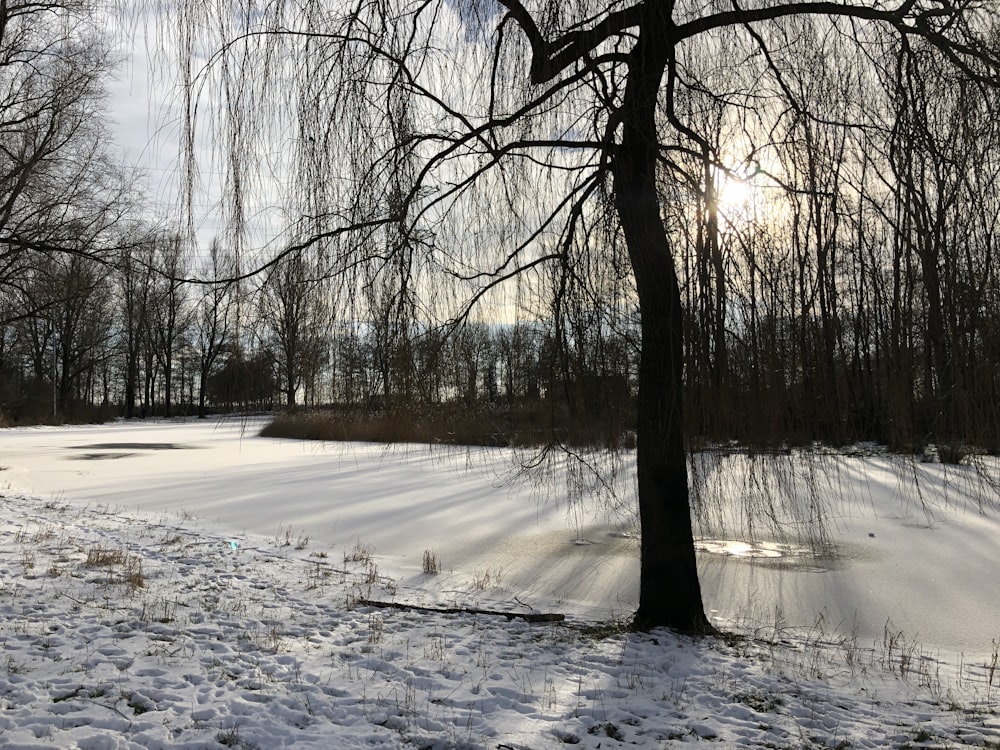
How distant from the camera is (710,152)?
11.5 feet

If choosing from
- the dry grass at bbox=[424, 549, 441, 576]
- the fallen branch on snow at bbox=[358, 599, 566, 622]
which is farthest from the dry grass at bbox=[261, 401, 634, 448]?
the dry grass at bbox=[424, 549, 441, 576]

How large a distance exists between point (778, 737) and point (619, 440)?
1652 millimetres

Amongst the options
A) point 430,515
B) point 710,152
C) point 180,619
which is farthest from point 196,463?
point 710,152

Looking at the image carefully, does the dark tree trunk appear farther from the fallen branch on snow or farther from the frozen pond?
the fallen branch on snow

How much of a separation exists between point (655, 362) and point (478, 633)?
6.51 feet

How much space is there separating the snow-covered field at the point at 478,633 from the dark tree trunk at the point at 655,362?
0.25 metres

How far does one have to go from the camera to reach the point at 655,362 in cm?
383

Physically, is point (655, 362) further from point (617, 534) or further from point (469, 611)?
point (617, 534)

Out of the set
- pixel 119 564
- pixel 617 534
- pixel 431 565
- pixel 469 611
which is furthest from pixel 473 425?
pixel 617 534

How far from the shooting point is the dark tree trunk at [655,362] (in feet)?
11.1

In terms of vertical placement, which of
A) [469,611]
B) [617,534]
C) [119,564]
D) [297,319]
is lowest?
[617,534]

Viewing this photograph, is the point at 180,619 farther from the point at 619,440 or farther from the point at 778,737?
the point at 778,737

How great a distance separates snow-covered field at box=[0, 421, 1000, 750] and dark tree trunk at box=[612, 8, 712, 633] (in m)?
0.25

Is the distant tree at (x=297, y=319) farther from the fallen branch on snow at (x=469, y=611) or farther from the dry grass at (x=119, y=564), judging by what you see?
the dry grass at (x=119, y=564)
